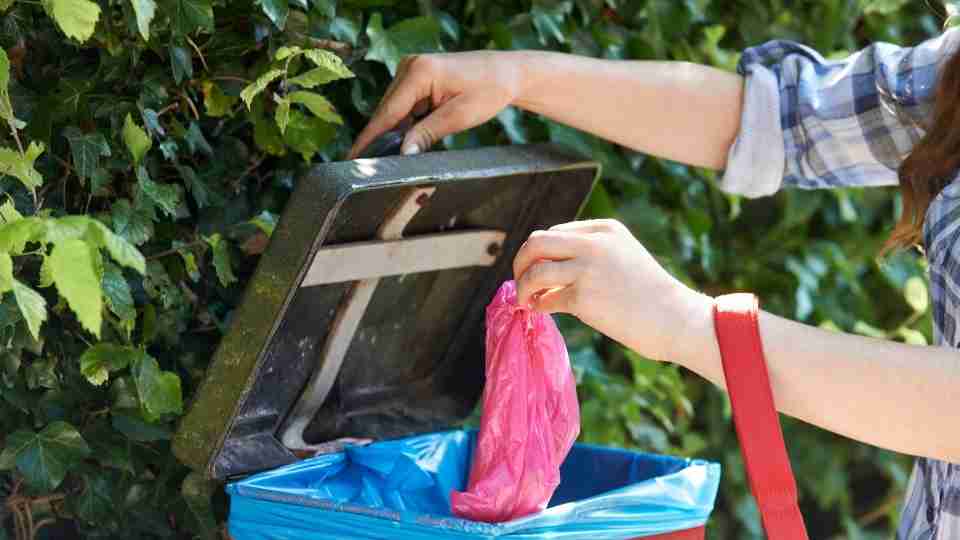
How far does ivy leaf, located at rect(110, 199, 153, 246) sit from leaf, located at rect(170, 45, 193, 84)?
169mm

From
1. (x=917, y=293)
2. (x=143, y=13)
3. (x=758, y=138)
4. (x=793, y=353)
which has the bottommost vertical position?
(x=917, y=293)

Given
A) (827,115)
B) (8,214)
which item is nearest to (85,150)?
(8,214)

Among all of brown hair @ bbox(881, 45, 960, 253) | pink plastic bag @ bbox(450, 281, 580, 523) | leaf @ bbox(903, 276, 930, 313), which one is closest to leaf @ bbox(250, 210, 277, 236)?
pink plastic bag @ bbox(450, 281, 580, 523)

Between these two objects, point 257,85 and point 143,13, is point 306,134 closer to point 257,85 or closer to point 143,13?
point 257,85

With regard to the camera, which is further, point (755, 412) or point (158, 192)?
point (158, 192)

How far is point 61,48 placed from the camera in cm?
175

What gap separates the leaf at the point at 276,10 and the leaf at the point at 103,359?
1.43 ft

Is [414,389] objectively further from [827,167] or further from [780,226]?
[780,226]

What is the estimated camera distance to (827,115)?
6.33 feet

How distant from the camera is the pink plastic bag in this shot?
1.61 meters

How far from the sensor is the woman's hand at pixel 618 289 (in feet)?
4.63

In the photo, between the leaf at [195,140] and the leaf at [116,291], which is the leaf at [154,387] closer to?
the leaf at [116,291]

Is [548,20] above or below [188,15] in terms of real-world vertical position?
below

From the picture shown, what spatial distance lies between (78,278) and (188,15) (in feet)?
1.73
